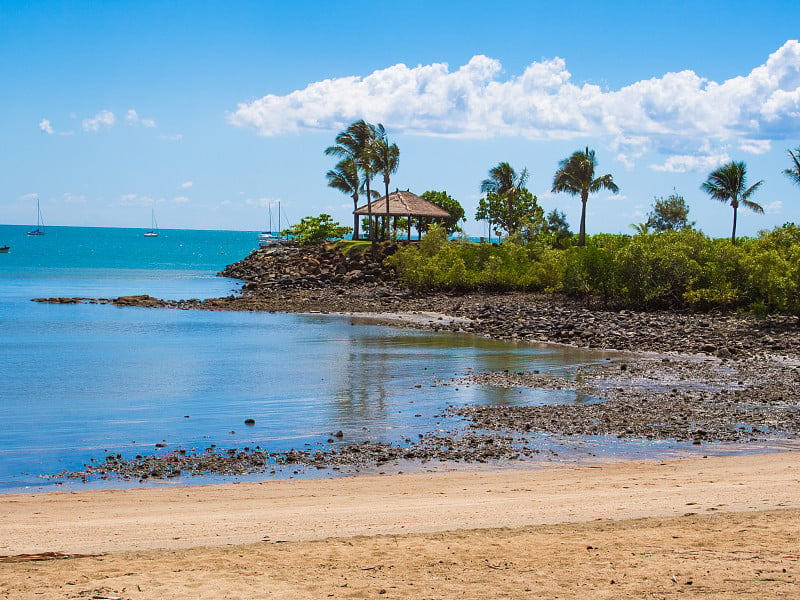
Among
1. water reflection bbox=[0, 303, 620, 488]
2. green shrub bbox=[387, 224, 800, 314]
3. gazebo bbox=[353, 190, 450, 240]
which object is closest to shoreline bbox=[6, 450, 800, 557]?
water reflection bbox=[0, 303, 620, 488]

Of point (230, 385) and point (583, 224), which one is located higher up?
point (583, 224)

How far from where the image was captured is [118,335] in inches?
1491

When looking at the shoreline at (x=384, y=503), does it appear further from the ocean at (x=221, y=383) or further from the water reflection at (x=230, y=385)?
the water reflection at (x=230, y=385)

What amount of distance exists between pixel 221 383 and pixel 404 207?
5399cm

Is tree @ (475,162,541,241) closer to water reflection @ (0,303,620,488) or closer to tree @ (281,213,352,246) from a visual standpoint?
tree @ (281,213,352,246)

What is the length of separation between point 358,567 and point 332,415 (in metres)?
11.1

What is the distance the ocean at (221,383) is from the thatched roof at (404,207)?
30.7 meters

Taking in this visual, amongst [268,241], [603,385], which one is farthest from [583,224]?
[268,241]

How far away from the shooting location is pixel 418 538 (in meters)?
8.73

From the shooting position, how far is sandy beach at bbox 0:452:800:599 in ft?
23.6

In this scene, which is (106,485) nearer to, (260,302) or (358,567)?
(358,567)

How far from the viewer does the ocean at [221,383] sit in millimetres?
16125

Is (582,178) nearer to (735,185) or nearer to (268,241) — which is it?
(735,185)

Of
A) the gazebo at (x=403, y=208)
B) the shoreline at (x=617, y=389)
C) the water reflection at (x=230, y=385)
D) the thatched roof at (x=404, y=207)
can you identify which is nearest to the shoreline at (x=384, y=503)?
the shoreline at (x=617, y=389)
